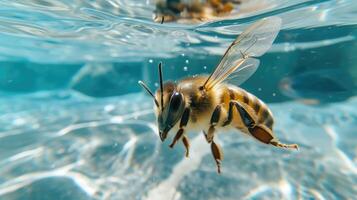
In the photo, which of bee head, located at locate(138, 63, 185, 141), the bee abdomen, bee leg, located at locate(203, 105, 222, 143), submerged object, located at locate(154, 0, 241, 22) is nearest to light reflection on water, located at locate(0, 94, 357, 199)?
the bee abdomen

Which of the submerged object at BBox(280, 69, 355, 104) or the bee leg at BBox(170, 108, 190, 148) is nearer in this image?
the bee leg at BBox(170, 108, 190, 148)

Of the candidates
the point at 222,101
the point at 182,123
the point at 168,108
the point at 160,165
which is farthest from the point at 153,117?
the point at 168,108

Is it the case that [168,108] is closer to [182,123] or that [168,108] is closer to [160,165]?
[182,123]

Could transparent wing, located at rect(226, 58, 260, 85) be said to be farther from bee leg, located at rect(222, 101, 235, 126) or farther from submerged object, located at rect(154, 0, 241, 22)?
submerged object, located at rect(154, 0, 241, 22)

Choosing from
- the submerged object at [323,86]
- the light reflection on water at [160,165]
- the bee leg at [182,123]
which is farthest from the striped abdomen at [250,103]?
the submerged object at [323,86]

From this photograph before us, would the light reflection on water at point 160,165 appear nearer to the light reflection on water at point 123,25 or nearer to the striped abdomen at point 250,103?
the striped abdomen at point 250,103

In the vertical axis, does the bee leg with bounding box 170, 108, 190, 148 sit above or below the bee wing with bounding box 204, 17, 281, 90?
below
